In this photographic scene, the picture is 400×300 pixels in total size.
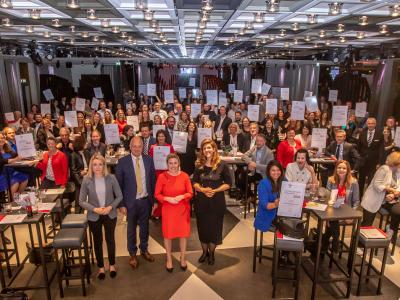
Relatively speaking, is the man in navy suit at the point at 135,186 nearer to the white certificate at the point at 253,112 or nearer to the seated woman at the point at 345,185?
the seated woman at the point at 345,185

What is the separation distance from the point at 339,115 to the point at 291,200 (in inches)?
197

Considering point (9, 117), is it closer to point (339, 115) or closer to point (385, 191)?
point (339, 115)

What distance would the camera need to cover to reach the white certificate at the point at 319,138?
7043 millimetres

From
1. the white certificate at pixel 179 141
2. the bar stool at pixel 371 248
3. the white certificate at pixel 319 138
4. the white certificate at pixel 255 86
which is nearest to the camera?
the bar stool at pixel 371 248

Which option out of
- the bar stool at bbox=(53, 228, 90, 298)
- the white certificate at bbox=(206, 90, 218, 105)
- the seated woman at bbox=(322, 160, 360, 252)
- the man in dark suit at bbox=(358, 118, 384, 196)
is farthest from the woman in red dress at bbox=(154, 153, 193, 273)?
the white certificate at bbox=(206, 90, 218, 105)

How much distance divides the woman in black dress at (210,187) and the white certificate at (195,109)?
5.77m

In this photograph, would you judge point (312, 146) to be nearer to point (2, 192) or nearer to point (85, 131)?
point (85, 131)

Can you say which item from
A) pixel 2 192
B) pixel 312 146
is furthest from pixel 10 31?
pixel 312 146

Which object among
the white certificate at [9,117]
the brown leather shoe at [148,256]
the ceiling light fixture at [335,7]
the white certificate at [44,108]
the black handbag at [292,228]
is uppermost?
the ceiling light fixture at [335,7]

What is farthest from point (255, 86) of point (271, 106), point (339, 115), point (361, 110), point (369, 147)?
point (369, 147)

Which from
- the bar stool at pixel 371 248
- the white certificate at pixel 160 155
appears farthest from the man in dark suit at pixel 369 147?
the white certificate at pixel 160 155

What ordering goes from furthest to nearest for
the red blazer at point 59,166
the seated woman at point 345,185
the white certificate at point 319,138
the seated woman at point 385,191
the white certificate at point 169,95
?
1. the white certificate at point 169,95
2. the white certificate at point 319,138
3. the red blazer at point 59,166
4. the seated woman at point 385,191
5. the seated woman at point 345,185

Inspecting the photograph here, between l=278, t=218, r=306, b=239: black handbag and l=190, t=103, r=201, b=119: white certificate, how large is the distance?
647 centimetres

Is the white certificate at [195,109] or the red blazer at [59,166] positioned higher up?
the white certificate at [195,109]
